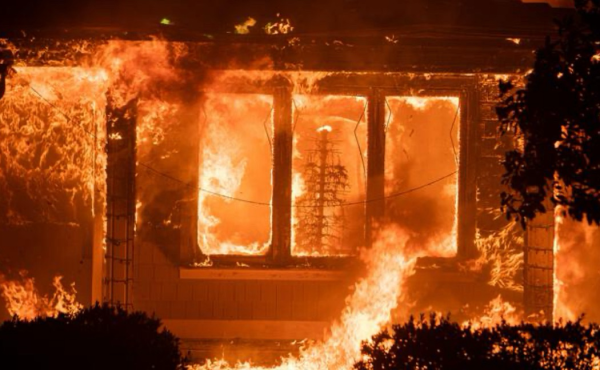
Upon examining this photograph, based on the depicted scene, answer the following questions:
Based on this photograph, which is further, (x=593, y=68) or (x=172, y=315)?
(x=172, y=315)

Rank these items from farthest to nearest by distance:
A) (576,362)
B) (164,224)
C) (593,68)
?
(164,224), (576,362), (593,68)

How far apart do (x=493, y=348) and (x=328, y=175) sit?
17.4 feet

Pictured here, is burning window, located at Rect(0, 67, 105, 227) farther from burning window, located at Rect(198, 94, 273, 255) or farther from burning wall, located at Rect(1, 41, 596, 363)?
burning window, located at Rect(198, 94, 273, 255)

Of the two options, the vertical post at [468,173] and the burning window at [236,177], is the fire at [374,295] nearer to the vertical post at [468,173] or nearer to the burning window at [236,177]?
the vertical post at [468,173]

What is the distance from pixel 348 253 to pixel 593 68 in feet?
19.6

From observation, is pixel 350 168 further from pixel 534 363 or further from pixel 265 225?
pixel 534 363

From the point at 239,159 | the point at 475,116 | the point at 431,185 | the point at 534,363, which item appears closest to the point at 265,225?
the point at 239,159

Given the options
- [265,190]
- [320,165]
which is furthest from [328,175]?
[265,190]

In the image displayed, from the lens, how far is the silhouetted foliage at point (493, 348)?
5.43 metres

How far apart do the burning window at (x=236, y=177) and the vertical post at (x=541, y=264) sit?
4.61 m

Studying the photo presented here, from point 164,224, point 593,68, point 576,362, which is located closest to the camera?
point 593,68

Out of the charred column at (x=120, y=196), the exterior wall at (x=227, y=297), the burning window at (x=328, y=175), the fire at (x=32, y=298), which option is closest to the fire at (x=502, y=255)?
the burning window at (x=328, y=175)

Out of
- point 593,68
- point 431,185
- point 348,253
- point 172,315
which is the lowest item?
point 172,315

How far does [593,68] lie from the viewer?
5180 mm
